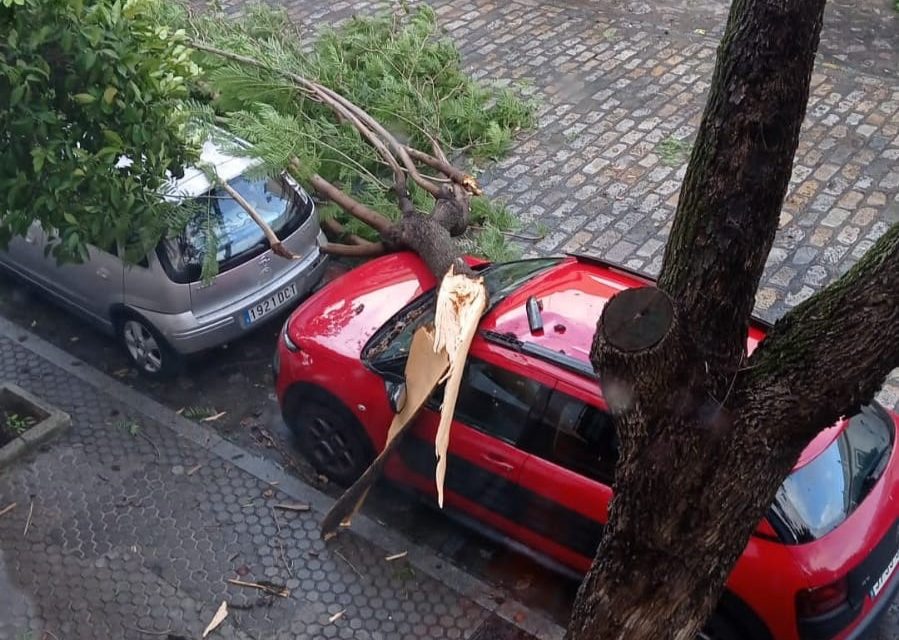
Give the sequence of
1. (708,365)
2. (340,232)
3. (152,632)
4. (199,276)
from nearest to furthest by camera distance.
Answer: (708,365) < (152,632) < (199,276) < (340,232)

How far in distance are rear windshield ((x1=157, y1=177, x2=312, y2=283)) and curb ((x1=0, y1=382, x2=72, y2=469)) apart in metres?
1.30

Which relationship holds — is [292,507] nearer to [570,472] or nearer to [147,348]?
[147,348]

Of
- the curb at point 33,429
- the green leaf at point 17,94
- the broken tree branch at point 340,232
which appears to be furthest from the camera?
the broken tree branch at point 340,232

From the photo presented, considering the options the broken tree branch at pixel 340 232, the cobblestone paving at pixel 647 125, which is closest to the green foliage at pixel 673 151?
the cobblestone paving at pixel 647 125

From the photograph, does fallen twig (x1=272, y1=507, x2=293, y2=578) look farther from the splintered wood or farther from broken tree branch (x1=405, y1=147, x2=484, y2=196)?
broken tree branch (x1=405, y1=147, x2=484, y2=196)

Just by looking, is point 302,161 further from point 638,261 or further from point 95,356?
point 638,261

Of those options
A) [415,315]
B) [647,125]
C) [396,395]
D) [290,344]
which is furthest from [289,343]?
[647,125]

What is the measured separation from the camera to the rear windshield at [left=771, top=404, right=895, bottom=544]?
14.9 feet

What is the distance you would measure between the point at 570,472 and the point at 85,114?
127 inches

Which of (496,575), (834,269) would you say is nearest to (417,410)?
(496,575)

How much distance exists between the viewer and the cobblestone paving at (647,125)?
8.20m

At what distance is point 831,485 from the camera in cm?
470

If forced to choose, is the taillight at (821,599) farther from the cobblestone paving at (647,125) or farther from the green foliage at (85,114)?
the green foliage at (85,114)

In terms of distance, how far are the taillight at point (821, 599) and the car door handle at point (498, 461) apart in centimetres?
160
